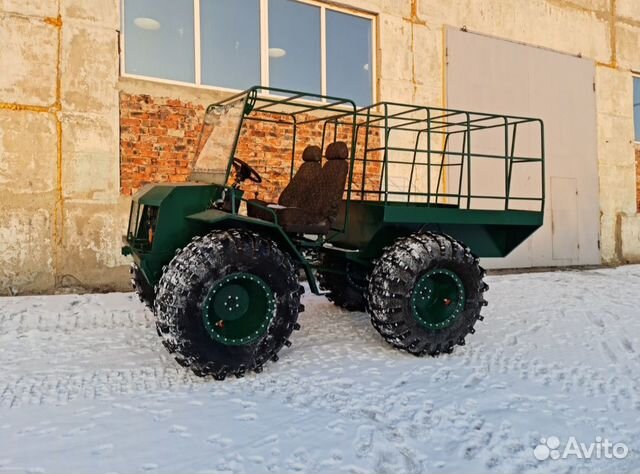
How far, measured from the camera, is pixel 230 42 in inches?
316

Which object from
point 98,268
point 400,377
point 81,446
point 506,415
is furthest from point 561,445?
point 98,268

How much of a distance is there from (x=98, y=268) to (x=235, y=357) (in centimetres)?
408

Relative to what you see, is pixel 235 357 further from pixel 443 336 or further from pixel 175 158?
pixel 175 158

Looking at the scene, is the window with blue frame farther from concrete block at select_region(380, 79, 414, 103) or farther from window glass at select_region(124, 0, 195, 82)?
concrete block at select_region(380, 79, 414, 103)

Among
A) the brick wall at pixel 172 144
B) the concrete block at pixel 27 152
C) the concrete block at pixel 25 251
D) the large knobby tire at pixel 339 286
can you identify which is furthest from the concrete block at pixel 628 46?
the concrete block at pixel 25 251

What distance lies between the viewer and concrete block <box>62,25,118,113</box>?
695 centimetres

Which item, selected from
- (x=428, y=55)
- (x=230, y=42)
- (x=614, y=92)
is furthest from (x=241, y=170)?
(x=614, y=92)

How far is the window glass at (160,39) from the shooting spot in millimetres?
7379

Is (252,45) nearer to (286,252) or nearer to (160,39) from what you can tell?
(160,39)

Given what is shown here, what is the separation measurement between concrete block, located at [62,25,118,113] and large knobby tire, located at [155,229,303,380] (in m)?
4.24

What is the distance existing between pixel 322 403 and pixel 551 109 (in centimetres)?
927

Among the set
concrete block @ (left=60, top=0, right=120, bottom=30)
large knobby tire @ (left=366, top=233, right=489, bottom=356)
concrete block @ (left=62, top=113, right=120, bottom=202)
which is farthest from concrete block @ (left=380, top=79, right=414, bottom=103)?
large knobby tire @ (left=366, top=233, right=489, bottom=356)

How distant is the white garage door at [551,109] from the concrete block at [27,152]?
6.20m

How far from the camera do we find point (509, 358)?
435 cm
